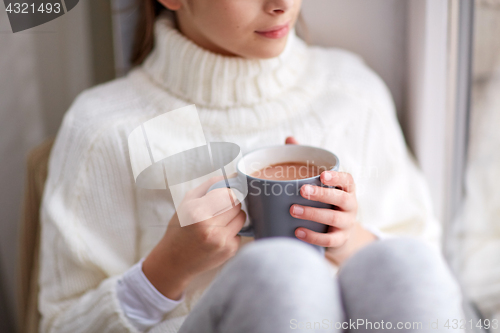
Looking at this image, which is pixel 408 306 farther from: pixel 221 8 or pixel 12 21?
pixel 12 21

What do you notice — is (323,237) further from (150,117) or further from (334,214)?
(150,117)

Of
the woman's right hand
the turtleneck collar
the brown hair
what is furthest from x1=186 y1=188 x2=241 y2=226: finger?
the brown hair

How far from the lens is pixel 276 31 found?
351 mm

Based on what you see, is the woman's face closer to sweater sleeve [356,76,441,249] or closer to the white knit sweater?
the white knit sweater

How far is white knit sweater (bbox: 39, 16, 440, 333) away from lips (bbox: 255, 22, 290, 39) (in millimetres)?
42

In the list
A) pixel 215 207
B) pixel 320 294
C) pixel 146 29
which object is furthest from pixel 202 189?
pixel 146 29

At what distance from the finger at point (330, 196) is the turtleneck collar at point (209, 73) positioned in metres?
0.14

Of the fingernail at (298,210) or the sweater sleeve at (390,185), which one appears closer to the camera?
the fingernail at (298,210)

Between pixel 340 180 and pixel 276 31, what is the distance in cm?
15

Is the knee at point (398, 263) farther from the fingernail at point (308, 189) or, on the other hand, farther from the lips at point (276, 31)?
the lips at point (276, 31)

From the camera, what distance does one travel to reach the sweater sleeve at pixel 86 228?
39 centimetres

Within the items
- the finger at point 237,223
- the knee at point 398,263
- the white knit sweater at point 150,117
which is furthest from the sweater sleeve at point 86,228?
the knee at point 398,263

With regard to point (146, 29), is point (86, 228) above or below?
below

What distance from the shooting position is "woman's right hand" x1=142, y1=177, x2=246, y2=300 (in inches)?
11.9
